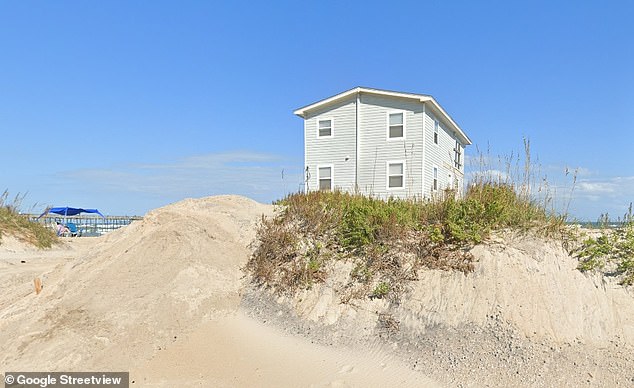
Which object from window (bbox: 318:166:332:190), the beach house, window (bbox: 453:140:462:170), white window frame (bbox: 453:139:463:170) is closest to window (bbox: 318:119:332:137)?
the beach house

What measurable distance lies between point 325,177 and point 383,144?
3.43 metres

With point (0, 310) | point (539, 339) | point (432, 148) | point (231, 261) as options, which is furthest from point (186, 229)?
point (432, 148)

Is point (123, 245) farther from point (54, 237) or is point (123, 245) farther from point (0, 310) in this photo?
point (54, 237)

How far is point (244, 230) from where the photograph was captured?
794 centimetres

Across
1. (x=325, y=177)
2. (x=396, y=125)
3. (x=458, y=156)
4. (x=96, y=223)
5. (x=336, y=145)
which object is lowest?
(x=96, y=223)

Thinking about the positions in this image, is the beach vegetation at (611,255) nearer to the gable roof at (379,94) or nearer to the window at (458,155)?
the gable roof at (379,94)

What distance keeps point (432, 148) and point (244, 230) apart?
48.9 feet

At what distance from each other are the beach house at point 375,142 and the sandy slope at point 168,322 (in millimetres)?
12152

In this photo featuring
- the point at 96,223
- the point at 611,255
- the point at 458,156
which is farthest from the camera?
the point at 96,223

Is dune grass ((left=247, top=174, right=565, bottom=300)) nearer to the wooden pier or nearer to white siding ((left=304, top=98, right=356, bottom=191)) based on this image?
white siding ((left=304, top=98, right=356, bottom=191))

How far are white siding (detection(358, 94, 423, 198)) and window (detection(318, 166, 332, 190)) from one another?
65.9 inches

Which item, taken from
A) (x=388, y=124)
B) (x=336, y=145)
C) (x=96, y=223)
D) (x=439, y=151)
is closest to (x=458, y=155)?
(x=439, y=151)

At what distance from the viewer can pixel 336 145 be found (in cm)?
2095

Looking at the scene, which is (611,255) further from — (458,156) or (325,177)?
(458,156)
